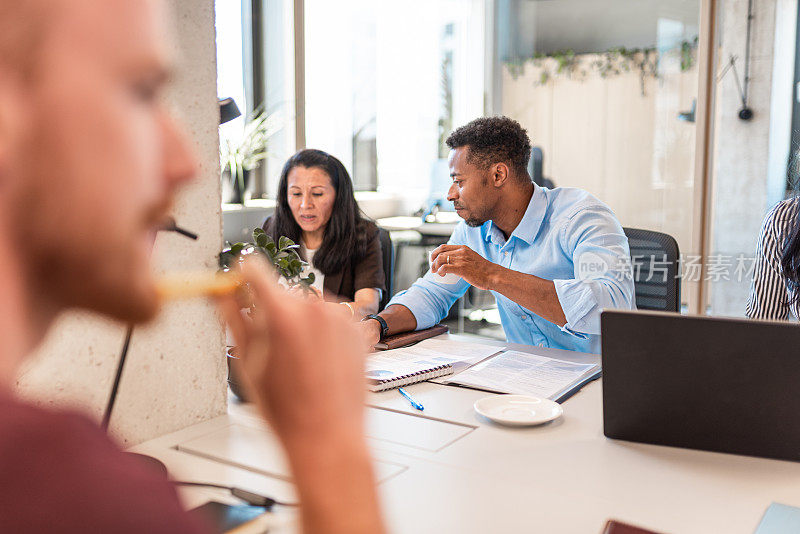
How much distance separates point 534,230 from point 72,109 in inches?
86.6

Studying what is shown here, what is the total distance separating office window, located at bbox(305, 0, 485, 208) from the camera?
15.4ft

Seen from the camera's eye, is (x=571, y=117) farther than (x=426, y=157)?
No

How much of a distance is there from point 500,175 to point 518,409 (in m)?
1.31

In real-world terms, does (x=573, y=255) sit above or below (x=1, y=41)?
below

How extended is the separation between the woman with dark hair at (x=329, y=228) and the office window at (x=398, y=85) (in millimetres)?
1744

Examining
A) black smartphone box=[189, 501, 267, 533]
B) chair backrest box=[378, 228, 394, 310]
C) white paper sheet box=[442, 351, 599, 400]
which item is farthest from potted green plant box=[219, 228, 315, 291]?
chair backrest box=[378, 228, 394, 310]

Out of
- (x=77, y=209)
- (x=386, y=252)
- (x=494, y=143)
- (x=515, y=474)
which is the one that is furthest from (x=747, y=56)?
(x=77, y=209)

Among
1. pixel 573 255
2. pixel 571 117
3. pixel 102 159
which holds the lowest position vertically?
pixel 573 255

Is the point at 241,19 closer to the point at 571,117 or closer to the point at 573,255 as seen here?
the point at 571,117

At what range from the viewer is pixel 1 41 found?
29 cm

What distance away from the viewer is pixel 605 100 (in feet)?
13.7

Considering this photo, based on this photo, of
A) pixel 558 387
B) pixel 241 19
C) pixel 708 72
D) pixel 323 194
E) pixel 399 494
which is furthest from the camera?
pixel 241 19

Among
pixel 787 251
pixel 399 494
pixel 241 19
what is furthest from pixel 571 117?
pixel 399 494

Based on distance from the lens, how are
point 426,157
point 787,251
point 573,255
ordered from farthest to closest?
point 426,157
point 573,255
point 787,251
